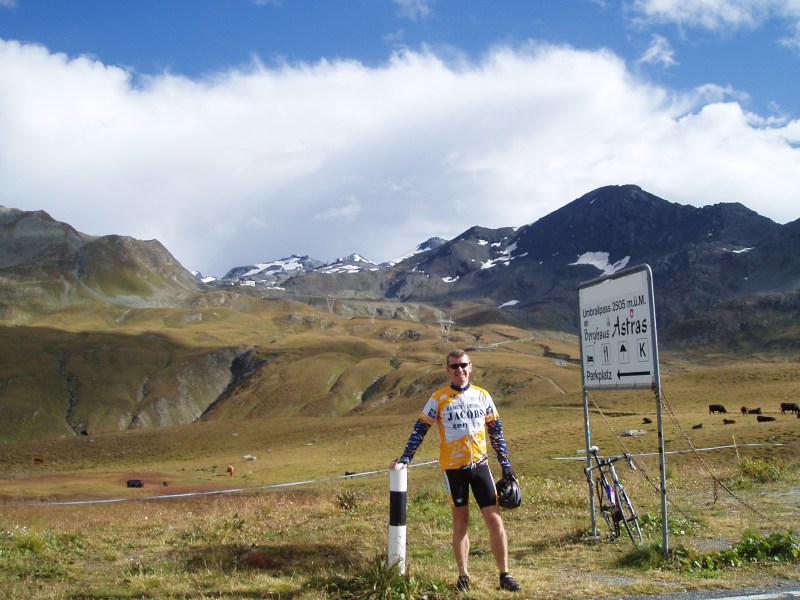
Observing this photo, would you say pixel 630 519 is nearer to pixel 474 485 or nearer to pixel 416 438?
pixel 474 485

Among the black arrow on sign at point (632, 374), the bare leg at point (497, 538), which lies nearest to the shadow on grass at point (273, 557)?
the bare leg at point (497, 538)

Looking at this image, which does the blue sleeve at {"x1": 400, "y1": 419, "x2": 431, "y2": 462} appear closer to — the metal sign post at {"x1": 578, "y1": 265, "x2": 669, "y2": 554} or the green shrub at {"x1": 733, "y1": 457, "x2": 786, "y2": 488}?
the metal sign post at {"x1": 578, "y1": 265, "x2": 669, "y2": 554}

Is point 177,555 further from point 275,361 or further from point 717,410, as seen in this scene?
point 275,361

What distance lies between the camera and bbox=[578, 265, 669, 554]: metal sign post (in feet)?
28.5

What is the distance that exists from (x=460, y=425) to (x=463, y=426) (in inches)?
1.4

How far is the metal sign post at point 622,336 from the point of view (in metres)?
8.69

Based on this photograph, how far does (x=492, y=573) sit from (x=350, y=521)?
4637 millimetres

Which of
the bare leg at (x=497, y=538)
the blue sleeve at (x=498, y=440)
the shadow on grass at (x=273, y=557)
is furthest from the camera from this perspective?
the shadow on grass at (x=273, y=557)

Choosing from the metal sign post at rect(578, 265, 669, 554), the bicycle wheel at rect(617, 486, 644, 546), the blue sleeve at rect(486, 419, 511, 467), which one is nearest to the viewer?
the blue sleeve at rect(486, 419, 511, 467)

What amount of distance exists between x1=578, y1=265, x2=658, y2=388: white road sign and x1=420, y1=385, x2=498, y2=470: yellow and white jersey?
267 centimetres

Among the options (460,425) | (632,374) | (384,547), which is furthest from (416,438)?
(632,374)

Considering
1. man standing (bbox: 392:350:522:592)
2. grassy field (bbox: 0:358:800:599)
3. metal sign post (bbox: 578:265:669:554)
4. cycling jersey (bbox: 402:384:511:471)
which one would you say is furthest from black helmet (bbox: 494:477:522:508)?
metal sign post (bbox: 578:265:669:554)

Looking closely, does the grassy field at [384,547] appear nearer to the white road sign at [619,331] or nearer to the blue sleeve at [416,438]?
the white road sign at [619,331]

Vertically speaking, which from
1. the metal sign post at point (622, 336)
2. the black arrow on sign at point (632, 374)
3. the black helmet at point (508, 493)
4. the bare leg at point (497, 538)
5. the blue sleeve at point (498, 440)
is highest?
the metal sign post at point (622, 336)
